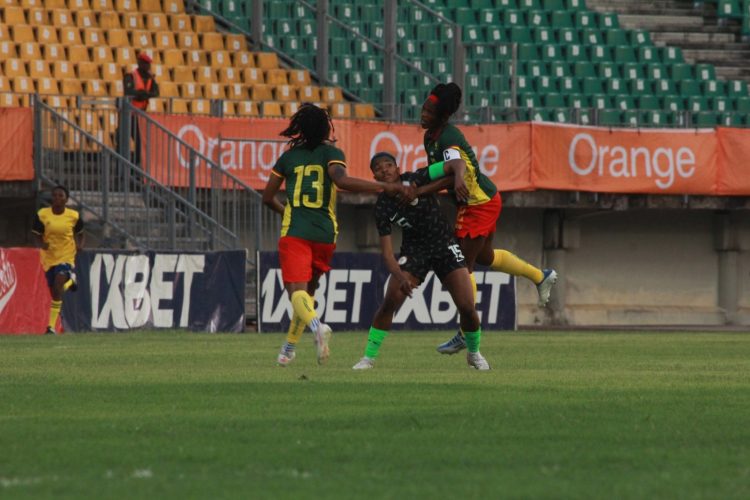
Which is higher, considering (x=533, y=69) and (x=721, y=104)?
(x=533, y=69)

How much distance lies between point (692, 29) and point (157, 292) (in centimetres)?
1744

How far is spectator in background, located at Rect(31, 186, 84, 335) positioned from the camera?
2302 cm

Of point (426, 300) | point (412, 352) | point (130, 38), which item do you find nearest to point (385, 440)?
point (412, 352)

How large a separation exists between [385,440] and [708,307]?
2562 cm

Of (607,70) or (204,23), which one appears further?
(607,70)

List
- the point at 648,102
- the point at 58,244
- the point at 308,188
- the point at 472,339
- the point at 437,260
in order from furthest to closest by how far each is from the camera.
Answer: the point at 648,102
the point at 58,244
the point at 472,339
the point at 308,188
the point at 437,260

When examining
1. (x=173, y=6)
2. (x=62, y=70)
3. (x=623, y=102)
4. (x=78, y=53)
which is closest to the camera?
(x=62, y=70)

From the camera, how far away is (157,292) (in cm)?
2433

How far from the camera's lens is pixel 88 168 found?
26.6 meters

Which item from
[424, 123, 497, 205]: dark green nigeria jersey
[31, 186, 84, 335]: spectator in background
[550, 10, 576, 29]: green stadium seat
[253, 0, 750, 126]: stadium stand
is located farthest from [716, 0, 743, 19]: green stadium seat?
[424, 123, 497, 205]: dark green nigeria jersey

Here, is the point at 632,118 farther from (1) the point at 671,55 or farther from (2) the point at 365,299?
(2) the point at 365,299

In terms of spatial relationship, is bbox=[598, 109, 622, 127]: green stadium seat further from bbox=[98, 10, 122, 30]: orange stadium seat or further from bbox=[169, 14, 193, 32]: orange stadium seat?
bbox=[98, 10, 122, 30]: orange stadium seat

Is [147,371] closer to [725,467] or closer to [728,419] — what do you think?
[728,419]

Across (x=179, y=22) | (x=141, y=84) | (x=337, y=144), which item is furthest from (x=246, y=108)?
(x=179, y=22)
